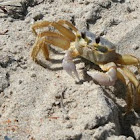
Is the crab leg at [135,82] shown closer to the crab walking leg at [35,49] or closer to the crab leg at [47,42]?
the crab leg at [47,42]

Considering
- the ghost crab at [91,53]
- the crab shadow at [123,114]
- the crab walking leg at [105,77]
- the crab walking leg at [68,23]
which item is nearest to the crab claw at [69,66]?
the ghost crab at [91,53]

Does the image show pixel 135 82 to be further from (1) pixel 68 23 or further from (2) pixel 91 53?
(1) pixel 68 23

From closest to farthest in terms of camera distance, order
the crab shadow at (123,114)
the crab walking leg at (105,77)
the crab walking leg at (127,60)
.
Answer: the crab shadow at (123,114)
the crab walking leg at (105,77)
the crab walking leg at (127,60)

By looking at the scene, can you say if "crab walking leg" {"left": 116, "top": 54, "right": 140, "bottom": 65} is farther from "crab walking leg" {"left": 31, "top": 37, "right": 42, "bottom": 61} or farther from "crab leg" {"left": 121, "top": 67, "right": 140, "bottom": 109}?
"crab walking leg" {"left": 31, "top": 37, "right": 42, "bottom": 61}

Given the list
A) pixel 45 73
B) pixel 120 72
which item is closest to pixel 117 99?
pixel 120 72

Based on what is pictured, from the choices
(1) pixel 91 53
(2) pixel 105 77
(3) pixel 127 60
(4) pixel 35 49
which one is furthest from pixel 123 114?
(4) pixel 35 49

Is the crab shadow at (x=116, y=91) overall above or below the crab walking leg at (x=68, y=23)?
below

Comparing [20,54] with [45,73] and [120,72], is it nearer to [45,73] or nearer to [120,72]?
[45,73]

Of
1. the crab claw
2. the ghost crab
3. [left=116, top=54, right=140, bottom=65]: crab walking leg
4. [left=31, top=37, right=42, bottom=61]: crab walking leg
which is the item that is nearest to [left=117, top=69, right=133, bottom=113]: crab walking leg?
the ghost crab
